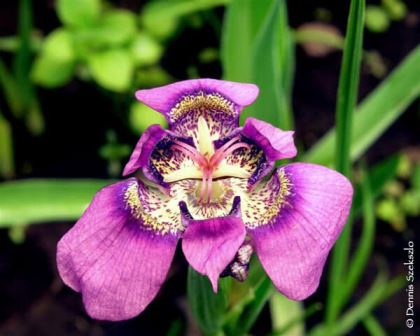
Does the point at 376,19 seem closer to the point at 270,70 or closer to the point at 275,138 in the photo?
the point at 270,70

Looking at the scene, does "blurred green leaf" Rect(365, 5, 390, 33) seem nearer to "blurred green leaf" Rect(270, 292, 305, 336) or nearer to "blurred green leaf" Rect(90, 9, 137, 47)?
"blurred green leaf" Rect(90, 9, 137, 47)

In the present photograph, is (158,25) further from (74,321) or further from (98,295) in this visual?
(98,295)

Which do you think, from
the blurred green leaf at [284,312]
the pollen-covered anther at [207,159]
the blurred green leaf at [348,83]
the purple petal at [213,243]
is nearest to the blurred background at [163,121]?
the blurred green leaf at [284,312]

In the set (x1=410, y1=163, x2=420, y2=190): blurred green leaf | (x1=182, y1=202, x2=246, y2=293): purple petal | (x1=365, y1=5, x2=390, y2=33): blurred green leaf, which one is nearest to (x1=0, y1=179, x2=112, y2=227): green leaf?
(x1=182, y1=202, x2=246, y2=293): purple petal

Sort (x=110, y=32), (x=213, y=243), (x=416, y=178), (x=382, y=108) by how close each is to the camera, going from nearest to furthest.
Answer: (x=213, y=243) < (x=382, y=108) < (x=110, y=32) < (x=416, y=178)

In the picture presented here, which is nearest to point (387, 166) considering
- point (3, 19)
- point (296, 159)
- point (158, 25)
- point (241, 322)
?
point (296, 159)

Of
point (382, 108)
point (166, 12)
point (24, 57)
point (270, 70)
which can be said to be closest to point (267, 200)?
point (270, 70)

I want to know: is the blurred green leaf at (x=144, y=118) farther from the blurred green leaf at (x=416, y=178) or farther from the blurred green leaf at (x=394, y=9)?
the blurred green leaf at (x=394, y=9)
